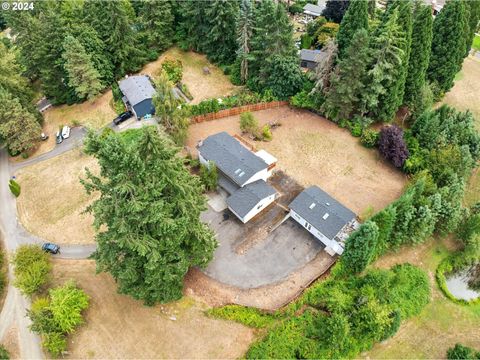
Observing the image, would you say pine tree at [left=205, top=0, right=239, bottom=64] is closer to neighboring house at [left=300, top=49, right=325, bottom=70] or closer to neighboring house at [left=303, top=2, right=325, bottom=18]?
neighboring house at [left=300, top=49, right=325, bottom=70]

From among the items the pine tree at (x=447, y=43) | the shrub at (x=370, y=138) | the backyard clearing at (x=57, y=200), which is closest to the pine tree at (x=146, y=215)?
the backyard clearing at (x=57, y=200)

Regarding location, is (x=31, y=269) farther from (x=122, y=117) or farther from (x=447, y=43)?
(x=447, y=43)

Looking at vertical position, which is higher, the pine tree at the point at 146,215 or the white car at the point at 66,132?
the pine tree at the point at 146,215

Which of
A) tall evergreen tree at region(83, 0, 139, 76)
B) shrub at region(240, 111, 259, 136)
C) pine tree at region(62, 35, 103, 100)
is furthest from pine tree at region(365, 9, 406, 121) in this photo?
pine tree at region(62, 35, 103, 100)

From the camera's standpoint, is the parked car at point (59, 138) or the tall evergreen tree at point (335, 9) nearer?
the parked car at point (59, 138)

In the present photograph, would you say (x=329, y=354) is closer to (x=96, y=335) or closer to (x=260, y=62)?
(x=96, y=335)

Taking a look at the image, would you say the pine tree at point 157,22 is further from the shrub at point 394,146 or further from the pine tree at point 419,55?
the shrub at point 394,146

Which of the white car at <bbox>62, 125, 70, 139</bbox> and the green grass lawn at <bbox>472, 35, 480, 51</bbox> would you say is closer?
the white car at <bbox>62, 125, 70, 139</bbox>

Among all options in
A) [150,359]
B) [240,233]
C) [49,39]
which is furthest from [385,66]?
[49,39]
